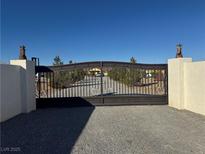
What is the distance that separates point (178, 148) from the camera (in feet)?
13.8

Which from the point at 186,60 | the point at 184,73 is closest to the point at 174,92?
the point at 184,73

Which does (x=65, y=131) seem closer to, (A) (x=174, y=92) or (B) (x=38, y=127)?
(B) (x=38, y=127)

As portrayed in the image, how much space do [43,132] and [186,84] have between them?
628cm

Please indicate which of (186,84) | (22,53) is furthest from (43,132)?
(186,84)

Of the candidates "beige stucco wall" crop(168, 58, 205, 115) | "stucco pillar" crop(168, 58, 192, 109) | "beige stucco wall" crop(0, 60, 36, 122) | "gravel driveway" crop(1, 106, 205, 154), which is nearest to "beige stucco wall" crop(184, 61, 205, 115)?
"beige stucco wall" crop(168, 58, 205, 115)

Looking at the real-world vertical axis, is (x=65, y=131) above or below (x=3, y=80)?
below

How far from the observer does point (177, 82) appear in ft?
28.6

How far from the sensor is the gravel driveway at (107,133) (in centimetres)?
429

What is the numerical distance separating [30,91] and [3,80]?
5.93 ft

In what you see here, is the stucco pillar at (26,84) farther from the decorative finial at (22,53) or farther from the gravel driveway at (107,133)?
the gravel driveway at (107,133)

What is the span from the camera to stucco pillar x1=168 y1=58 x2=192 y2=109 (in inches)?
339

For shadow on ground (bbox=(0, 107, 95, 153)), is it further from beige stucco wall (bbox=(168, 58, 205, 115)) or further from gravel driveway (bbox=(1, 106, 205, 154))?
beige stucco wall (bbox=(168, 58, 205, 115))

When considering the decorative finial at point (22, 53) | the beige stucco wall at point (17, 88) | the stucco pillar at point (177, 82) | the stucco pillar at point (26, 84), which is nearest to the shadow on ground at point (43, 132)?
the beige stucco wall at point (17, 88)

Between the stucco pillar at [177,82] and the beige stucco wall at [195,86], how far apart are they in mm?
164
